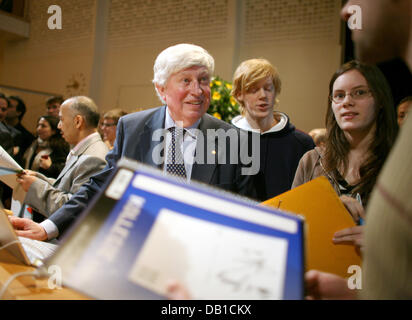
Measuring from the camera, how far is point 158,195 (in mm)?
505

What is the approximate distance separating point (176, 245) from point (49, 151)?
2.90 metres

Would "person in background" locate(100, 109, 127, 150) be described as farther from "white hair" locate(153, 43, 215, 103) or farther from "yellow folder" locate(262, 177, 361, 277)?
"yellow folder" locate(262, 177, 361, 277)

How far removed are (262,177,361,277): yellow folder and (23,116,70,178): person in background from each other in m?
2.50

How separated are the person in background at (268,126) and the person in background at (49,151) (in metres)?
1.71

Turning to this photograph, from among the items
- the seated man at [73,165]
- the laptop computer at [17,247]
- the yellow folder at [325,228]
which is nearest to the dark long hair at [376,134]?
the yellow folder at [325,228]

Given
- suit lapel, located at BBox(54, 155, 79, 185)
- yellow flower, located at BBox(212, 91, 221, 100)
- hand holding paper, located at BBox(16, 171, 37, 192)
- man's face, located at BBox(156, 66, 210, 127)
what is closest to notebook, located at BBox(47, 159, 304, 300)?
man's face, located at BBox(156, 66, 210, 127)

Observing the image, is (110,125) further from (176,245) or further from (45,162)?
(176,245)

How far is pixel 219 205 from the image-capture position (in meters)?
0.51

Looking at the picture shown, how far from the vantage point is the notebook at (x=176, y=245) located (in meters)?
0.44

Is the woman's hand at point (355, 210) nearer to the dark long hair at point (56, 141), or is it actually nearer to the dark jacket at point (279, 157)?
the dark jacket at point (279, 157)

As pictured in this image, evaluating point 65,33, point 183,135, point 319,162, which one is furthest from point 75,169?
point 65,33

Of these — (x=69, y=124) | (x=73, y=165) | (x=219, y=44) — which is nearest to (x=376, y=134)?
(x=73, y=165)
